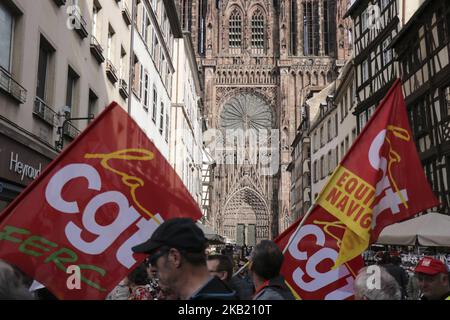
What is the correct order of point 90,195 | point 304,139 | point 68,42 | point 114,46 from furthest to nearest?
point 304,139
point 114,46
point 68,42
point 90,195

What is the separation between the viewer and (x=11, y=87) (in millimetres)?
9648

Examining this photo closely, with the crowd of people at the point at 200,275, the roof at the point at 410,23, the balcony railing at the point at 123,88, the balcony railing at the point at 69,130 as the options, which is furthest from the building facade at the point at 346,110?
the crowd of people at the point at 200,275

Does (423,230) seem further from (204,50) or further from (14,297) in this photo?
(204,50)

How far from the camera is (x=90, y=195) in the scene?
3.73m

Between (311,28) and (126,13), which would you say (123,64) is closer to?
(126,13)

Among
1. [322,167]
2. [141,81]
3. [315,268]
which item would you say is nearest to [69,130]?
[141,81]

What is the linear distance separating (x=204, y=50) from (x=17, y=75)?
6273 centimetres

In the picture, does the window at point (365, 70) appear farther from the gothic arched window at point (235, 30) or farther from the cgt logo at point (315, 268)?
the gothic arched window at point (235, 30)

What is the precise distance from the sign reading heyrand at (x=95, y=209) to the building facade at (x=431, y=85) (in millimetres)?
14199

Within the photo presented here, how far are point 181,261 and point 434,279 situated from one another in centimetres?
298

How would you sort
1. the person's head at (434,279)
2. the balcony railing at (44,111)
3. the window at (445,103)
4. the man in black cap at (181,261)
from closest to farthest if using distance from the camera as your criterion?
the man in black cap at (181,261), the person's head at (434,279), the balcony railing at (44,111), the window at (445,103)

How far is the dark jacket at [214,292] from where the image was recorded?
7.95 feet
